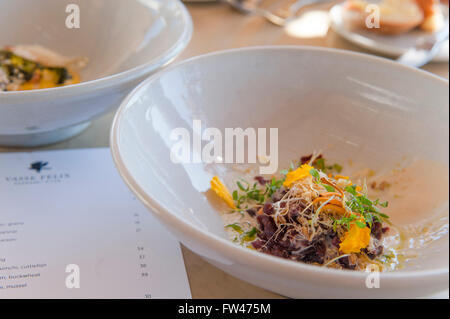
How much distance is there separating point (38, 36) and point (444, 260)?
0.78 meters

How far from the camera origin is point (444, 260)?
1.95ft

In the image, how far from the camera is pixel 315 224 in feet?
1.84

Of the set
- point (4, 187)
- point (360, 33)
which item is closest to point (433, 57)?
point (360, 33)

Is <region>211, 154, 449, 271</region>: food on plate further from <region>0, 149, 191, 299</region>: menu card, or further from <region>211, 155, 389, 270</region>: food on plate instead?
<region>0, 149, 191, 299</region>: menu card

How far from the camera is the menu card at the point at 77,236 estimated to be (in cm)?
56

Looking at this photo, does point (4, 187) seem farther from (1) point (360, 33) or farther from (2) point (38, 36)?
(1) point (360, 33)

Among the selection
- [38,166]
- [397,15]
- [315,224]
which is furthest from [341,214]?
[397,15]

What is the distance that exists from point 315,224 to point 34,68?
56 cm

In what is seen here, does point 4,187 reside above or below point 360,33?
below

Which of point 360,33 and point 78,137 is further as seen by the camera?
point 360,33

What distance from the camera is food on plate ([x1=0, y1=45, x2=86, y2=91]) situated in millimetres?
820

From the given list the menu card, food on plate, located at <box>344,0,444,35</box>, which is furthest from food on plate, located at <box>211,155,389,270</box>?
food on plate, located at <box>344,0,444,35</box>
